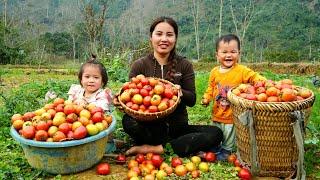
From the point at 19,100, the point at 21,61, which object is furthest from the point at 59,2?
the point at 19,100

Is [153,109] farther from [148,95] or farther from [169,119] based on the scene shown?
[169,119]

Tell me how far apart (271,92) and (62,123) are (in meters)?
1.76

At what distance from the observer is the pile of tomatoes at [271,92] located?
11.1 feet

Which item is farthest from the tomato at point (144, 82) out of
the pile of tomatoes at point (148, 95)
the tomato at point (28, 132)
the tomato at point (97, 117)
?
the tomato at point (28, 132)

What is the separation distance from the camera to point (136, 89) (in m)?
3.70

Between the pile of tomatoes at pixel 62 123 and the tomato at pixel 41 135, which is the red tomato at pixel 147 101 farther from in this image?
the tomato at pixel 41 135

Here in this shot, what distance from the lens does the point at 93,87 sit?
13.5ft

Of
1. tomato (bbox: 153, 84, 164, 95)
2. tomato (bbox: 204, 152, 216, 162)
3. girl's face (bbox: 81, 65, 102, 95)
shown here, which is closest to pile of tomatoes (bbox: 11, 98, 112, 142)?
girl's face (bbox: 81, 65, 102, 95)

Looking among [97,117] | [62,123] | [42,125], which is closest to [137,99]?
[97,117]

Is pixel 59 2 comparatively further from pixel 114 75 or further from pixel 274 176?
pixel 274 176

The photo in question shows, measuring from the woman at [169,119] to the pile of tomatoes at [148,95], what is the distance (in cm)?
14

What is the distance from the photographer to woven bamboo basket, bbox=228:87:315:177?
10.9ft

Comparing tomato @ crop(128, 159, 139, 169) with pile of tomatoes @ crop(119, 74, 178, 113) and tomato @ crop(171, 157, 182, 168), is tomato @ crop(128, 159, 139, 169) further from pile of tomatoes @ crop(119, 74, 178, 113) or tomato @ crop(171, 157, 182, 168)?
pile of tomatoes @ crop(119, 74, 178, 113)

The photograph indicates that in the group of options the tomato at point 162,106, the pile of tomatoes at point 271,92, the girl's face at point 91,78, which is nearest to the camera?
the pile of tomatoes at point 271,92
